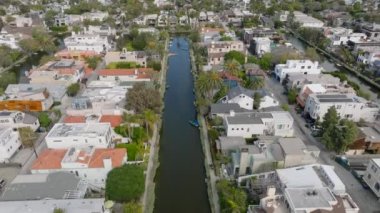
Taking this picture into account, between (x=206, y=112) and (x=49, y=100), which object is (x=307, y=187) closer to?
(x=206, y=112)

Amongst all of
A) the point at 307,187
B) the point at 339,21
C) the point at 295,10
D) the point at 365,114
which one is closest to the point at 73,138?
the point at 307,187

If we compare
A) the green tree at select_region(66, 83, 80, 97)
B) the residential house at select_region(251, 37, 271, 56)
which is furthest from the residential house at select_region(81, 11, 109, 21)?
the green tree at select_region(66, 83, 80, 97)

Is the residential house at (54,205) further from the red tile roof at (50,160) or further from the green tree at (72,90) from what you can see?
the green tree at (72,90)

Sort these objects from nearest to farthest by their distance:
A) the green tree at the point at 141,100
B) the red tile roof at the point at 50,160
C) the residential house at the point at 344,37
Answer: the red tile roof at the point at 50,160, the green tree at the point at 141,100, the residential house at the point at 344,37

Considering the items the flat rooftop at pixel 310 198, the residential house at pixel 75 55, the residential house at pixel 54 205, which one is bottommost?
the residential house at pixel 54 205

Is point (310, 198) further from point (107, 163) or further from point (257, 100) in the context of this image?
point (257, 100)

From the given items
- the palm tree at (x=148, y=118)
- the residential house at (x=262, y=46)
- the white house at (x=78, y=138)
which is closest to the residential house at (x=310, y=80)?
the residential house at (x=262, y=46)

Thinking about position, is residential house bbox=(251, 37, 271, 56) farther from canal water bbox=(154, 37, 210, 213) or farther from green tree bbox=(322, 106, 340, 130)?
green tree bbox=(322, 106, 340, 130)
